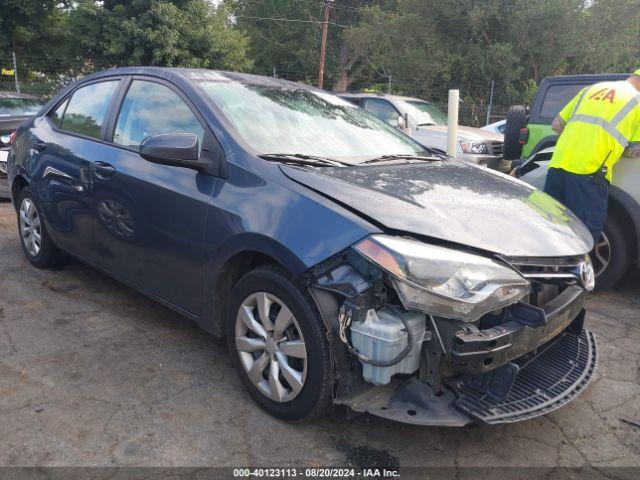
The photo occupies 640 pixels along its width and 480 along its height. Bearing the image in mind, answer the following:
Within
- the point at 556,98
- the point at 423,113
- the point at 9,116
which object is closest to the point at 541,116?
the point at 556,98

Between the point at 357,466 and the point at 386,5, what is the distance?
30377 millimetres

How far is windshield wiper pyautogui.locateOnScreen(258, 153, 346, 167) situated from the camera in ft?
9.51

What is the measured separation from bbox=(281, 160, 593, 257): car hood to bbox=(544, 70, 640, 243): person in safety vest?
1128 millimetres

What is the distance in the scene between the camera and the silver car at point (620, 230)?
14.3 feet

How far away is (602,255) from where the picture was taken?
4.55 meters

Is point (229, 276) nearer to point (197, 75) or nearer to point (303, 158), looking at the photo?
point (303, 158)

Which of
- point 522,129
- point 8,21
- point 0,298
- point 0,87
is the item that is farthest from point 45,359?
point 8,21

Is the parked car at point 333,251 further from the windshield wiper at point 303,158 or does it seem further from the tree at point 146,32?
the tree at point 146,32

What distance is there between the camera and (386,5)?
97.0 ft

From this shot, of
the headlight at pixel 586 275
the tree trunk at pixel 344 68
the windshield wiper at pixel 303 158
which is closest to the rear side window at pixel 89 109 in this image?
the windshield wiper at pixel 303 158

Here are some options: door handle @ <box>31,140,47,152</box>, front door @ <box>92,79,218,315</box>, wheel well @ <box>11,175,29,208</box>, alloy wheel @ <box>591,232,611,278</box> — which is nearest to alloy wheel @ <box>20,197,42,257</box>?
wheel well @ <box>11,175,29,208</box>

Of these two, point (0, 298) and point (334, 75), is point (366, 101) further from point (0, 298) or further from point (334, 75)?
point (334, 75)

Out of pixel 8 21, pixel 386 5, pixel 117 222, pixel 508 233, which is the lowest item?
pixel 117 222

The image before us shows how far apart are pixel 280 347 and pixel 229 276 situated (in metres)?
0.52
